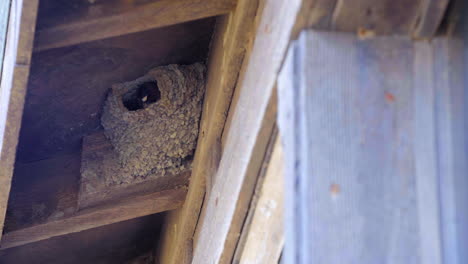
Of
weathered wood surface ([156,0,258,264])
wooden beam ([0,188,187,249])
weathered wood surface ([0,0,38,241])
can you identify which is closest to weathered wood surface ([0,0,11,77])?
weathered wood surface ([0,0,38,241])

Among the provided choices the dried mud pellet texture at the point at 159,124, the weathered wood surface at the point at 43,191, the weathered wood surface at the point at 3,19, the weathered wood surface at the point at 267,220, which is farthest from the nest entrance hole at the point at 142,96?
the weathered wood surface at the point at 267,220

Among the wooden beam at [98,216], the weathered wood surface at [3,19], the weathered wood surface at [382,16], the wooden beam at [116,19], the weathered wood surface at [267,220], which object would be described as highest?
the weathered wood surface at [382,16]

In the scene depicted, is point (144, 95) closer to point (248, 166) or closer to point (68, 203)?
point (68, 203)

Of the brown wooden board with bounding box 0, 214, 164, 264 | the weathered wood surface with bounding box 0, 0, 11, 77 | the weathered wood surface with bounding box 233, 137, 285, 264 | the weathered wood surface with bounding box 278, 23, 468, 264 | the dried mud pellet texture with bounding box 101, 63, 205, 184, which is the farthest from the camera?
the brown wooden board with bounding box 0, 214, 164, 264

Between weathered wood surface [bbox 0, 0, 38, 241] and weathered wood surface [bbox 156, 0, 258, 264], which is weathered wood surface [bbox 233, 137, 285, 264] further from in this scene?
weathered wood surface [bbox 0, 0, 38, 241]

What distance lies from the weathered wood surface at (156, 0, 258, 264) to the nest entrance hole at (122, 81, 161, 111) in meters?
0.54

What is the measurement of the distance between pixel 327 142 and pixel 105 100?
1.57 m

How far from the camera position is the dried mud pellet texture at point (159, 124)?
248cm

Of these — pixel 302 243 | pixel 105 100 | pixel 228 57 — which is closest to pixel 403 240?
pixel 302 243

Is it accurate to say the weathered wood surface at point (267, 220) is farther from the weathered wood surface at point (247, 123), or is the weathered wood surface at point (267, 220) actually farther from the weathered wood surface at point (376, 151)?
the weathered wood surface at point (376, 151)

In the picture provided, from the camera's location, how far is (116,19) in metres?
1.75

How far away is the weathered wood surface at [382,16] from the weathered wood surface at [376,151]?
0.02 m

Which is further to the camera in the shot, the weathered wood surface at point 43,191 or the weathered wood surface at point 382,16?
the weathered wood surface at point 43,191

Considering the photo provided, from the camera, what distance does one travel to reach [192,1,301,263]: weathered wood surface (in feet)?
4.26
